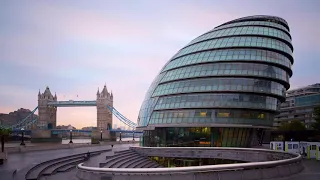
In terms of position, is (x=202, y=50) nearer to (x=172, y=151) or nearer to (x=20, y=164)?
(x=172, y=151)

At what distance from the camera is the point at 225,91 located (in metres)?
53.4

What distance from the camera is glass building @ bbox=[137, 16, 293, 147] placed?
5356 centimetres

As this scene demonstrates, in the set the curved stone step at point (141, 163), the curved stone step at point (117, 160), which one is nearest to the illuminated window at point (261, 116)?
the curved stone step at point (141, 163)

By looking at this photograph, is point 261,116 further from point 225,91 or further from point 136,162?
point 136,162

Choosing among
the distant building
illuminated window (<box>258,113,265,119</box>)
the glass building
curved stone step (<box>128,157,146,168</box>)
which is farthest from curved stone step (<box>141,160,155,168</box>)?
the distant building

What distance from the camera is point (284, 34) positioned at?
63031 millimetres

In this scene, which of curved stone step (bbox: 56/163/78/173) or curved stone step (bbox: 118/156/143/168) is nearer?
curved stone step (bbox: 56/163/78/173)

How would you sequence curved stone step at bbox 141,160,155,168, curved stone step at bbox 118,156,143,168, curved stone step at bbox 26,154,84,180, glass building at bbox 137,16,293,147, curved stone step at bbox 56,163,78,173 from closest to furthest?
1. curved stone step at bbox 26,154,84,180
2. curved stone step at bbox 56,163,78,173
3. curved stone step at bbox 118,156,143,168
4. curved stone step at bbox 141,160,155,168
5. glass building at bbox 137,16,293,147

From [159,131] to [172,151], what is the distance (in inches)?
595

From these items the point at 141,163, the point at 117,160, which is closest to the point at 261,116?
the point at 141,163

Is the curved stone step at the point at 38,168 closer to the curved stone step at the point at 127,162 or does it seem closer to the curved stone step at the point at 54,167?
the curved stone step at the point at 54,167

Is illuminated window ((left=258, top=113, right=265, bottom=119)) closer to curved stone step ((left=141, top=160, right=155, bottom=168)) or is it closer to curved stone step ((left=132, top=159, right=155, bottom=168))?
A: curved stone step ((left=141, top=160, right=155, bottom=168))

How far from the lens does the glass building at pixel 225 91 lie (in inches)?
2109

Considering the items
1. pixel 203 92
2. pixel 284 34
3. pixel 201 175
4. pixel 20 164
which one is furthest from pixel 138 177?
pixel 284 34
